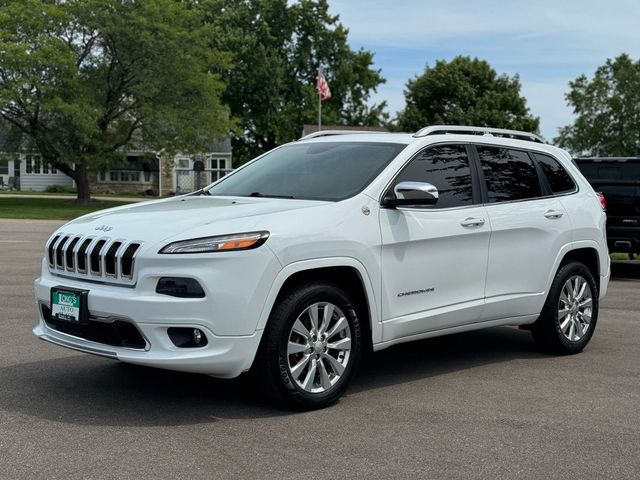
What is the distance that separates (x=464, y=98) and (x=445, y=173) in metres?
56.0

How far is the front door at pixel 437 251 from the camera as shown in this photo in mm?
5832

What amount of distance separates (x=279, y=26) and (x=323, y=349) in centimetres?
6342

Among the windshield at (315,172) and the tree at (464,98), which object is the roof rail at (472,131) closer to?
the windshield at (315,172)

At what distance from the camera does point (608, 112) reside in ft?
224

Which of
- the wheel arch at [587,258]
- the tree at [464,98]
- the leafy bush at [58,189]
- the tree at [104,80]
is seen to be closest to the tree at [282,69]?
the tree at [464,98]

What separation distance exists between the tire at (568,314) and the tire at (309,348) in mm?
2271

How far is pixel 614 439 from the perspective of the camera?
4930 millimetres

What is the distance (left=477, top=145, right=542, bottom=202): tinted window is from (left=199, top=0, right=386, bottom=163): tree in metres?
56.1

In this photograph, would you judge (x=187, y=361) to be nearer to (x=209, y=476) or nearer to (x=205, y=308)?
(x=205, y=308)

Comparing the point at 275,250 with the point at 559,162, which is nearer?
the point at 275,250

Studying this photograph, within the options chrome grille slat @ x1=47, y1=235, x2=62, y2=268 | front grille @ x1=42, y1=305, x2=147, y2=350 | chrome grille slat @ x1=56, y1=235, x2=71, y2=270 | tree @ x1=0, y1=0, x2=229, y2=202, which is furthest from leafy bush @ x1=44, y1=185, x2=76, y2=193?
front grille @ x1=42, y1=305, x2=147, y2=350

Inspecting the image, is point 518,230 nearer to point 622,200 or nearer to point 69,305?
point 69,305

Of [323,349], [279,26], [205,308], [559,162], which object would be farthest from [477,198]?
[279,26]

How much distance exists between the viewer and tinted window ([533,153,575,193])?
7.42m
